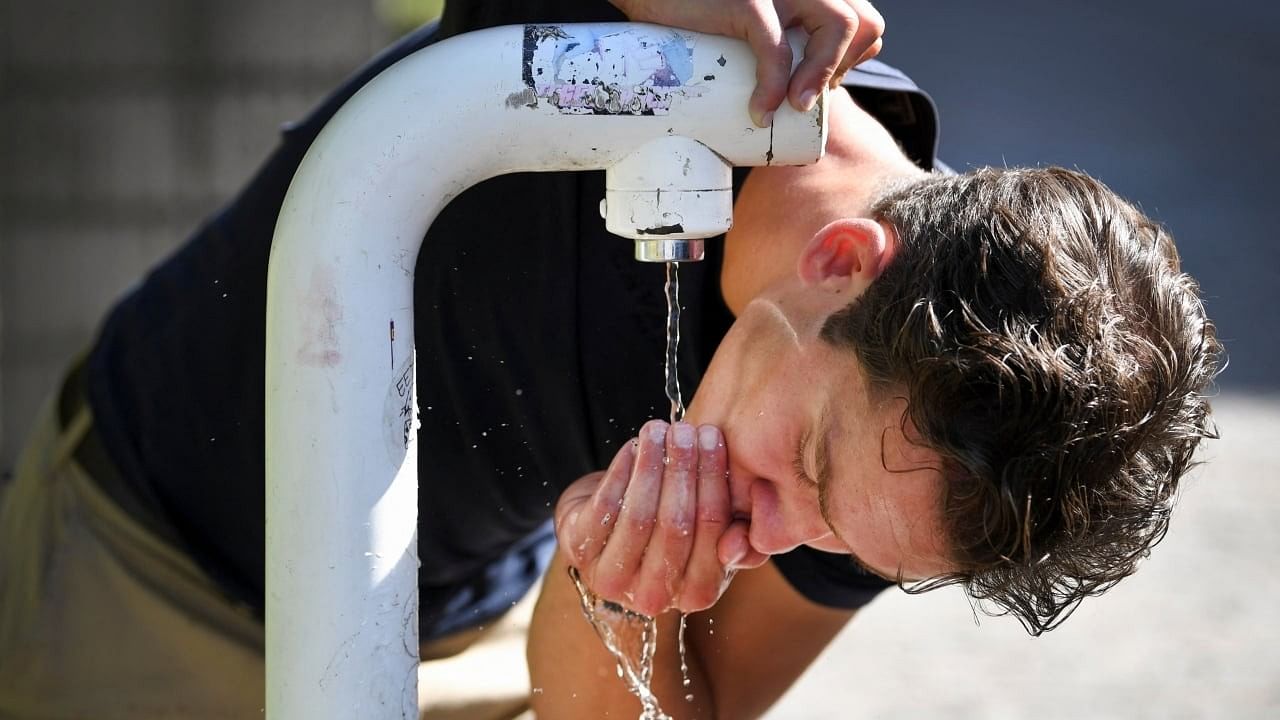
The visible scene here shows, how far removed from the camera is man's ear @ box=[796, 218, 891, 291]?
95 centimetres

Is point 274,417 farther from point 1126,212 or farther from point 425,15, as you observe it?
point 425,15

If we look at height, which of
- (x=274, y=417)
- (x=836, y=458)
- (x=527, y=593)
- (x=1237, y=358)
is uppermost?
(x=274, y=417)

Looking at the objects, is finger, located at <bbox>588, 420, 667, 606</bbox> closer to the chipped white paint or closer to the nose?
the nose

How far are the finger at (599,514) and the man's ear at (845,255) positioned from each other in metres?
0.18

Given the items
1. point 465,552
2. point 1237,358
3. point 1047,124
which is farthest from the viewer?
point 1047,124

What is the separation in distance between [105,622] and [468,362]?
57cm

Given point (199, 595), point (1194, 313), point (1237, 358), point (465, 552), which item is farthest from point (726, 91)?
point (1237, 358)

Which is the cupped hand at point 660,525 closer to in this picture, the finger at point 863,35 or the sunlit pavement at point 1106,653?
the finger at point 863,35

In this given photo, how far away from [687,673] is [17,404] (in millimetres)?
1963

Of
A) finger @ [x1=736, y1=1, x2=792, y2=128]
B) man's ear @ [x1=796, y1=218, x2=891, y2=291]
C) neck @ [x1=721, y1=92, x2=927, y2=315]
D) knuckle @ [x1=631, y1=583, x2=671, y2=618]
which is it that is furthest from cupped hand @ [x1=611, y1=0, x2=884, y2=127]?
knuckle @ [x1=631, y1=583, x2=671, y2=618]

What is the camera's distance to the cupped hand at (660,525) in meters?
0.98

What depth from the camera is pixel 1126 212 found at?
0.95 metres

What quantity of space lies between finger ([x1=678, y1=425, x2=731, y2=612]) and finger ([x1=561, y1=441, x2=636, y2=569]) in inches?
2.1

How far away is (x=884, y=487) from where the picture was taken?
2.91 ft
